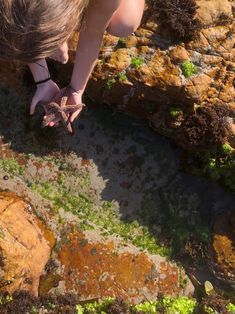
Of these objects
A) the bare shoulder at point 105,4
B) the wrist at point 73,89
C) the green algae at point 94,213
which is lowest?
the green algae at point 94,213

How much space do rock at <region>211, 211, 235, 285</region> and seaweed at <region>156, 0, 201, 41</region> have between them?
291 centimetres

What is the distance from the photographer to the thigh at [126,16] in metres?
3.99

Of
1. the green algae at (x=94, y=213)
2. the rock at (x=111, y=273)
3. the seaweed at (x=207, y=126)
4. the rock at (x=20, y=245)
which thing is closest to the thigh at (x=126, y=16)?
the seaweed at (x=207, y=126)

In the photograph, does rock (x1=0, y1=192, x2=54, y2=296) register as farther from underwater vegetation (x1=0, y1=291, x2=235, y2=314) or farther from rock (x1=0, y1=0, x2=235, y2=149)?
rock (x1=0, y1=0, x2=235, y2=149)

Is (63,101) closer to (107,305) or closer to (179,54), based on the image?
(179,54)

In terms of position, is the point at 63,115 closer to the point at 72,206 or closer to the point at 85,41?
the point at 85,41

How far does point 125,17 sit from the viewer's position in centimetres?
407

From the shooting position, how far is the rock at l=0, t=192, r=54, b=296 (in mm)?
5469

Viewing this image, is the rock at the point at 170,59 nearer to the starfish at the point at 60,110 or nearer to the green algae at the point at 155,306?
the starfish at the point at 60,110

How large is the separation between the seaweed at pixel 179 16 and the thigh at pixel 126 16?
1.16 meters

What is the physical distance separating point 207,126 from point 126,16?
2188 millimetres

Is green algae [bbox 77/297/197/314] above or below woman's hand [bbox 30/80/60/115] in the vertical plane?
below

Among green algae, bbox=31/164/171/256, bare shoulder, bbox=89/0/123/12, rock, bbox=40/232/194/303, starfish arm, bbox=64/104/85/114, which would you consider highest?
bare shoulder, bbox=89/0/123/12

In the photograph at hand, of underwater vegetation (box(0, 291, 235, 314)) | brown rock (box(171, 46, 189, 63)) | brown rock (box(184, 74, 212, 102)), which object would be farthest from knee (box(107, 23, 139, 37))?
underwater vegetation (box(0, 291, 235, 314))
